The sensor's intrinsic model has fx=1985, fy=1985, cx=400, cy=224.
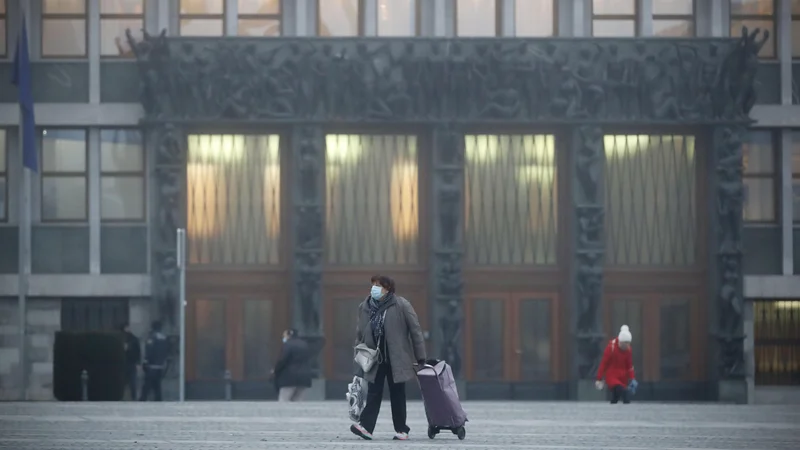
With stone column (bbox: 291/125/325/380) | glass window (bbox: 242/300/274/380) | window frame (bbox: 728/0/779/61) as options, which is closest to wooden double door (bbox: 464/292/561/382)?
stone column (bbox: 291/125/325/380)

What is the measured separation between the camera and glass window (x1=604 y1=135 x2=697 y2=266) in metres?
41.7

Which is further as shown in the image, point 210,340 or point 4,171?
point 4,171

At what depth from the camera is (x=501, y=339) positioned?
41469 millimetres

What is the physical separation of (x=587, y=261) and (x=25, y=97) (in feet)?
39.2

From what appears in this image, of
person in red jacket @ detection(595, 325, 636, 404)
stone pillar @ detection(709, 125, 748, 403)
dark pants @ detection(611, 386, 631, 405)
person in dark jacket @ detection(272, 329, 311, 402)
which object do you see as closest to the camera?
person in red jacket @ detection(595, 325, 636, 404)

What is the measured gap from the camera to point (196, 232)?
136 feet

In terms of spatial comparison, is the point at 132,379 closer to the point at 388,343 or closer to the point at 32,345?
the point at 32,345

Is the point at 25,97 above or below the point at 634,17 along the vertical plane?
below

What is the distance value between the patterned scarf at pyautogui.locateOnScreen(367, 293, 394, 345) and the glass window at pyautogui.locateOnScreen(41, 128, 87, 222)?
21.6 metres

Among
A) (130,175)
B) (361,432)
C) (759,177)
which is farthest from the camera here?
(759,177)

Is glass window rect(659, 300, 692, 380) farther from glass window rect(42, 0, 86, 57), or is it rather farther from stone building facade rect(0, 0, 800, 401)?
glass window rect(42, 0, 86, 57)

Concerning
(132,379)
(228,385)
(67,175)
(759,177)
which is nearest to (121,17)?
(67,175)

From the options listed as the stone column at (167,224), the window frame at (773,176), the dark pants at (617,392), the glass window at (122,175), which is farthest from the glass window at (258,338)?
the window frame at (773,176)

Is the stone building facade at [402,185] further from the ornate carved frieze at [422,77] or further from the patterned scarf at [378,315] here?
the patterned scarf at [378,315]
